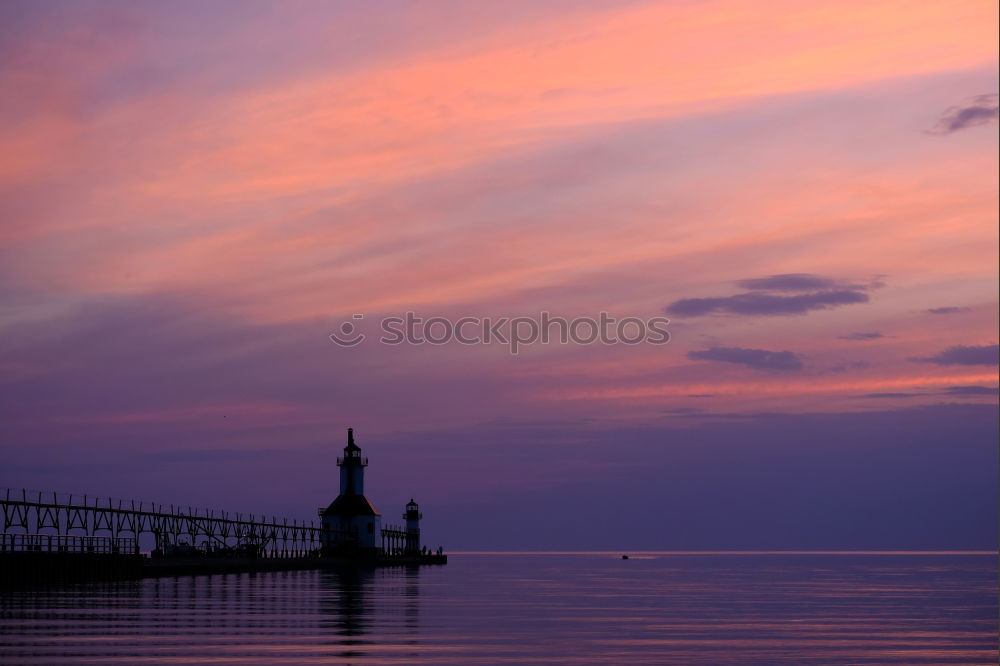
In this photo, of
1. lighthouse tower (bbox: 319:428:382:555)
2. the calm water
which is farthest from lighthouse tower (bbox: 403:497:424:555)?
the calm water

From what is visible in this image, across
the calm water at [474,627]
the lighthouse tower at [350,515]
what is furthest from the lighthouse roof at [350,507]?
the calm water at [474,627]

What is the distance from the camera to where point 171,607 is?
59.7m

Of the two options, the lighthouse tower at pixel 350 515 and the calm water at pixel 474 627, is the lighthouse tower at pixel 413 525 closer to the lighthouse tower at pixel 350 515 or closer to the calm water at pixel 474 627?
the lighthouse tower at pixel 350 515

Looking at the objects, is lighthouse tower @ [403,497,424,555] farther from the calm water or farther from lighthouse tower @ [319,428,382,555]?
the calm water

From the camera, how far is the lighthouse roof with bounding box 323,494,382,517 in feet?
454

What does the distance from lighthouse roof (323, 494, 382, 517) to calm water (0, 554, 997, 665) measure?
173ft

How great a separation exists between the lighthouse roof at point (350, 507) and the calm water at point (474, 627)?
52637 mm

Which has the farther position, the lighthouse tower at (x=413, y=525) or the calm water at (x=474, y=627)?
the lighthouse tower at (x=413, y=525)

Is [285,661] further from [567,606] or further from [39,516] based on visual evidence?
[39,516]

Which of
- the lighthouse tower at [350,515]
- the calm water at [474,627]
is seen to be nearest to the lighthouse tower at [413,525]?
the lighthouse tower at [350,515]

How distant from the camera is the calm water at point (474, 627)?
39.8 m

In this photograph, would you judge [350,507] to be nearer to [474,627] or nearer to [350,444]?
[350,444]

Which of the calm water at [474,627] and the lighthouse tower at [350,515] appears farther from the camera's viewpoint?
the lighthouse tower at [350,515]

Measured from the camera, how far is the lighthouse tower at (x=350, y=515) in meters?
138
